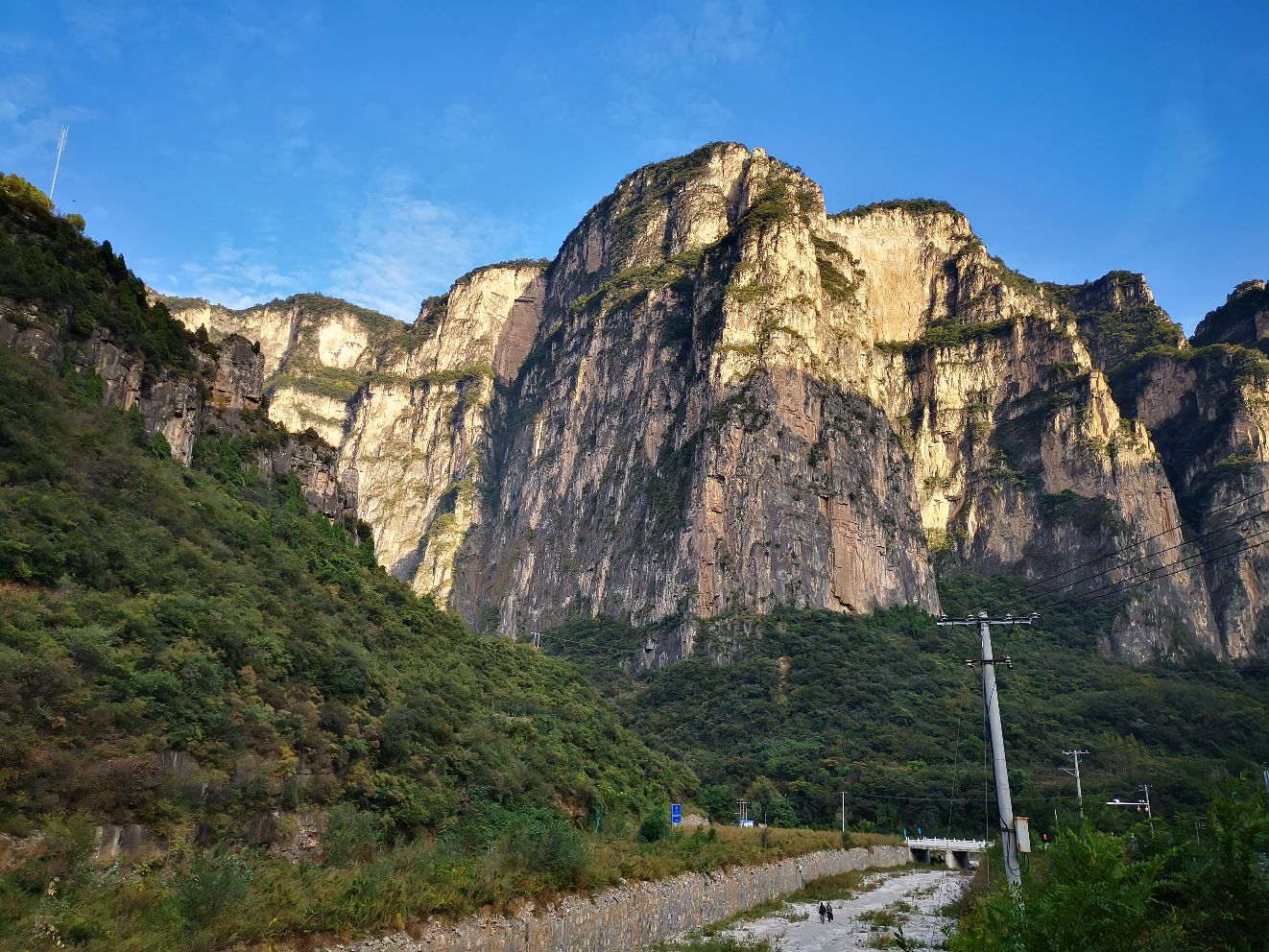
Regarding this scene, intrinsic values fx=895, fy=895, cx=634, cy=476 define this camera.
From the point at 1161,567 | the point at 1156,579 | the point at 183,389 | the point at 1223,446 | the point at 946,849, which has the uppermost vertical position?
the point at 1223,446

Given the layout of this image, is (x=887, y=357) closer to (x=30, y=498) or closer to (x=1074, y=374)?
(x=1074, y=374)

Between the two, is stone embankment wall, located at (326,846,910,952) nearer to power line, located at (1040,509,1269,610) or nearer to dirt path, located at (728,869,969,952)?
dirt path, located at (728,869,969,952)

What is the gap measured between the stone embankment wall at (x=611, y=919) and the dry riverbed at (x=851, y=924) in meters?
0.73

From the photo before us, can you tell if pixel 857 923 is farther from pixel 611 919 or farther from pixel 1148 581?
pixel 1148 581

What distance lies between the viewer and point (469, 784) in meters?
29.2

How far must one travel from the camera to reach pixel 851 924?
32.0 meters

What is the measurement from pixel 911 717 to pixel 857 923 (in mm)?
61186

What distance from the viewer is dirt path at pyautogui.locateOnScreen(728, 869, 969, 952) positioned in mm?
26938

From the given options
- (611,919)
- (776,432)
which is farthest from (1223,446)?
(611,919)

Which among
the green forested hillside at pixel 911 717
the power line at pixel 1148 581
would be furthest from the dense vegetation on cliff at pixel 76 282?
the power line at pixel 1148 581

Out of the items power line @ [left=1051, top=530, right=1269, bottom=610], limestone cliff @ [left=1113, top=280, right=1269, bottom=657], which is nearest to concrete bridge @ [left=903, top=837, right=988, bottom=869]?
power line @ [left=1051, top=530, right=1269, bottom=610]

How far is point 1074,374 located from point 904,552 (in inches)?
2082

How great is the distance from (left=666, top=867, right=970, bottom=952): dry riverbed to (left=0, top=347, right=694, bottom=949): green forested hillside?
6510 mm

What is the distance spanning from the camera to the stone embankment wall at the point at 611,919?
1491 centimetres
